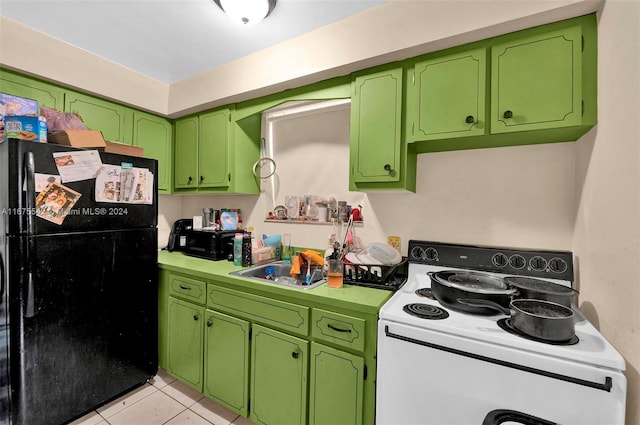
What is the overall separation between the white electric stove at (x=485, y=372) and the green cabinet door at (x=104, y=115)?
2.54 meters

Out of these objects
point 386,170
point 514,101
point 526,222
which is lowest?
point 526,222

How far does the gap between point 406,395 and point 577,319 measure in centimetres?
76

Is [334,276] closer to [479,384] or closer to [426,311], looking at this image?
[426,311]

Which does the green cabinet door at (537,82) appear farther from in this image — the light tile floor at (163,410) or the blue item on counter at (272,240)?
the light tile floor at (163,410)

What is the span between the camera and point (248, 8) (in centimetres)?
147

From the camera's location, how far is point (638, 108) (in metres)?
0.85

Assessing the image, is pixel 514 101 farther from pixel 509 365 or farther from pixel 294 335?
pixel 294 335

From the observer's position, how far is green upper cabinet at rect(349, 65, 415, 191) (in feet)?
5.12

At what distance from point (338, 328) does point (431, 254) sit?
735 millimetres

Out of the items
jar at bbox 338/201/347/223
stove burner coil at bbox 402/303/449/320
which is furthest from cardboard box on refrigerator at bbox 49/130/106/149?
stove burner coil at bbox 402/303/449/320

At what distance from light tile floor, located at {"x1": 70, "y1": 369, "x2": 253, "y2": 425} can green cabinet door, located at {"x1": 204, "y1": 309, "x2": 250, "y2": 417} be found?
0.11 metres

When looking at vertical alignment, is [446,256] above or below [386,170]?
below

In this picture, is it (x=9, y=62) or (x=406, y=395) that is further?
(x=9, y=62)

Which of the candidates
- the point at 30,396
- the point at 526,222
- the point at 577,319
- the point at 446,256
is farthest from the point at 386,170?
the point at 30,396
